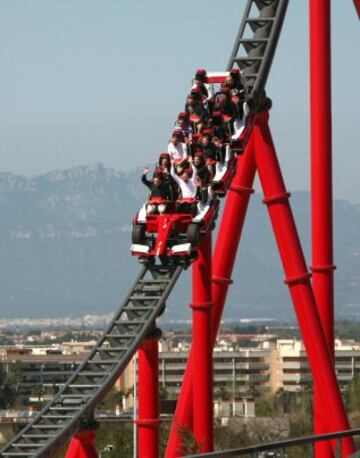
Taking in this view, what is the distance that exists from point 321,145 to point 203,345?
389 centimetres

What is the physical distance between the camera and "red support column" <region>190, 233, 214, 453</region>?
25406 mm

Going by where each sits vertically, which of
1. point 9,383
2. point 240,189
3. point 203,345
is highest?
point 9,383

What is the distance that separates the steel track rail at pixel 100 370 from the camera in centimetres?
2312

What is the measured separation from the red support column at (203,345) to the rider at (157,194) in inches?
27.7

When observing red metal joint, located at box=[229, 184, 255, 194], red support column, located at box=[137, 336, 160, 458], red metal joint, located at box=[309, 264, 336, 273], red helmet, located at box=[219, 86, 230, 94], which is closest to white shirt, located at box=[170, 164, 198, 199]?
red helmet, located at box=[219, 86, 230, 94]

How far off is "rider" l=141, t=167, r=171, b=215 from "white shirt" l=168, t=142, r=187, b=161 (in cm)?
45

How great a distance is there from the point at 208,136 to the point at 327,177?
254 centimetres

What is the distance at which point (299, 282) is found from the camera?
88.9ft

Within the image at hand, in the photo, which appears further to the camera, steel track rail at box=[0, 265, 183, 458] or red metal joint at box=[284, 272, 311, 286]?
red metal joint at box=[284, 272, 311, 286]

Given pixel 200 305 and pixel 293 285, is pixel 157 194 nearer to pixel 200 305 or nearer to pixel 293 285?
pixel 200 305

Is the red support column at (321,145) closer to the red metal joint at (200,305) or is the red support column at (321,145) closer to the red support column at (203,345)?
the red support column at (203,345)

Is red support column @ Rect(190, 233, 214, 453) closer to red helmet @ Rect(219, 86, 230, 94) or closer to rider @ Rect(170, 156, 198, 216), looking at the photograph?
rider @ Rect(170, 156, 198, 216)

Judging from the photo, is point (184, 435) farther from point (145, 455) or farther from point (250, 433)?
point (250, 433)

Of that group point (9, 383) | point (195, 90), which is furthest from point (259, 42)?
point (9, 383)
